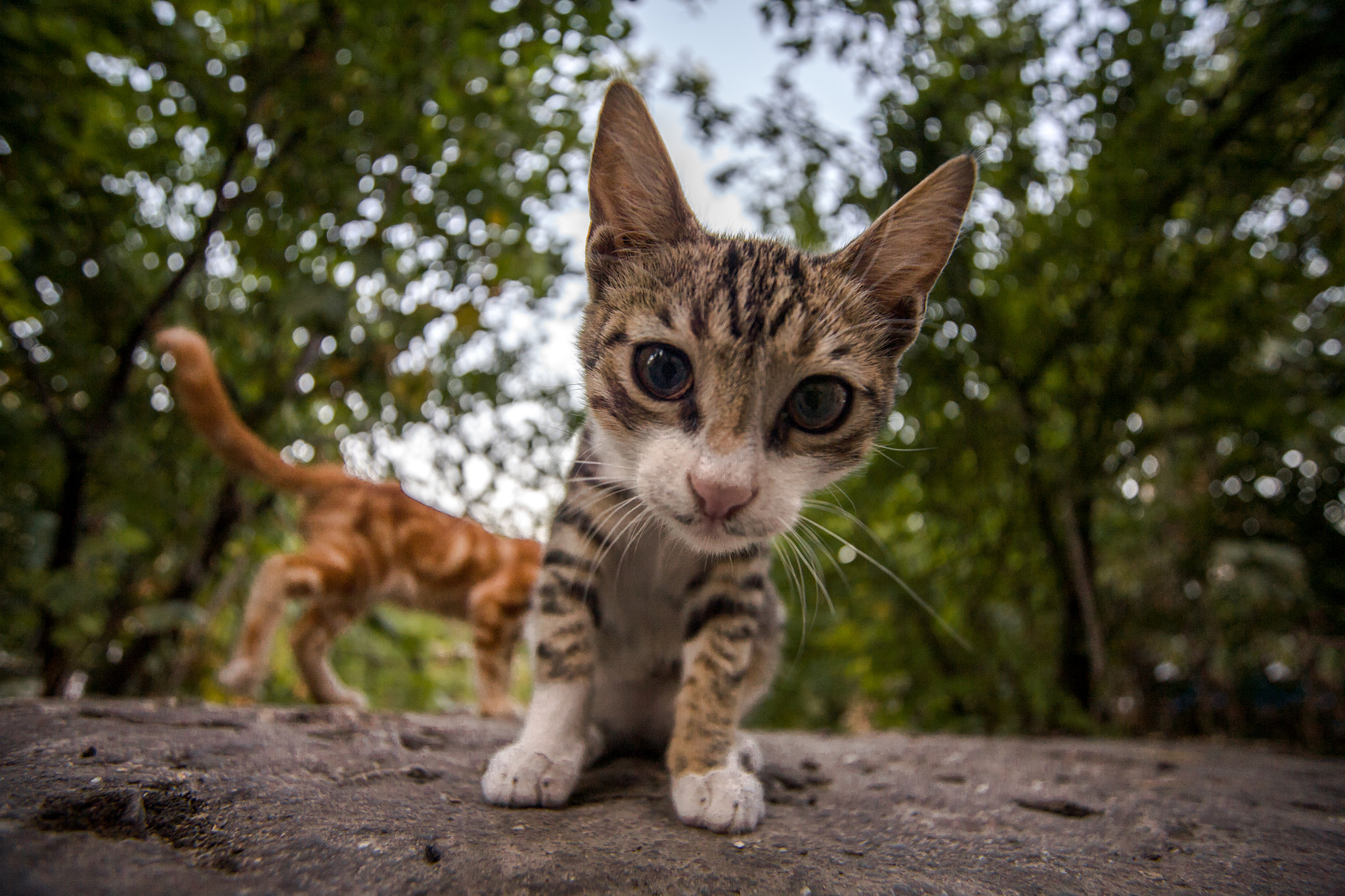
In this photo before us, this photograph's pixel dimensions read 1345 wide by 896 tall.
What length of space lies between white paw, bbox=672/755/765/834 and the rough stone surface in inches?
1.1

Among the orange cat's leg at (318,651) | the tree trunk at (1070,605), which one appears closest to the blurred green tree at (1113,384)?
the tree trunk at (1070,605)

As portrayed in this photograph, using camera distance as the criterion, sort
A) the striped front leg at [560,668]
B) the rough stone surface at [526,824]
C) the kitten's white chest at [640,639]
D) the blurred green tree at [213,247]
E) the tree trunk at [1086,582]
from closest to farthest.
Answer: the rough stone surface at [526,824] < the striped front leg at [560,668] < the kitten's white chest at [640,639] < the blurred green tree at [213,247] < the tree trunk at [1086,582]

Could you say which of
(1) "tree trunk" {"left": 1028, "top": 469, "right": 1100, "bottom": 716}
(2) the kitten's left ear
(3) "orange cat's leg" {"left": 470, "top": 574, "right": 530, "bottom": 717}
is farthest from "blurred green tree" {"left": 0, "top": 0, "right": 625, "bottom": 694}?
(1) "tree trunk" {"left": 1028, "top": 469, "right": 1100, "bottom": 716}

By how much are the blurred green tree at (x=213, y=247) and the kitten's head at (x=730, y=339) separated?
84 cm

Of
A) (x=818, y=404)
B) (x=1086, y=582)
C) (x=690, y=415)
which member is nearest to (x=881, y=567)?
(x=818, y=404)

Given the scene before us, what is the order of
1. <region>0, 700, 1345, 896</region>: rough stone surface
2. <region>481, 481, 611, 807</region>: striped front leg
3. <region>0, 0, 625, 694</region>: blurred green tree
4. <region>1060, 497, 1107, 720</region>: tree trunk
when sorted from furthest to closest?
<region>1060, 497, 1107, 720</region>: tree trunk → <region>0, 0, 625, 694</region>: blurred green tree → <region>481, 481, 611, 807</region>: striped front leg → <region>0, 700, 1345, 896</region>: rough stone surface

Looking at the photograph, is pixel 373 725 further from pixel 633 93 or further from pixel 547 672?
pixel 633 93

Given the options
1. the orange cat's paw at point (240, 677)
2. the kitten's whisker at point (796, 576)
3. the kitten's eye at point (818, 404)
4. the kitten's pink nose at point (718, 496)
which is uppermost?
the kitten's eye at point (818, 404)

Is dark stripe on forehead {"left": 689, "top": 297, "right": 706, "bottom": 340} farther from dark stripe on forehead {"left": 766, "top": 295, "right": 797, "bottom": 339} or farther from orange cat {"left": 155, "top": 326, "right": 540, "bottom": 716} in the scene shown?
orange cat {"left": 155, "top": 326, "right": 540, "bottom": 716}

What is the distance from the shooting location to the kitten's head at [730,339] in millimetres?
1115

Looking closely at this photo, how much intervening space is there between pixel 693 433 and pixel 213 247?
6.56ft

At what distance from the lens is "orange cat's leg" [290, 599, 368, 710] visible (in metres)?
2.52

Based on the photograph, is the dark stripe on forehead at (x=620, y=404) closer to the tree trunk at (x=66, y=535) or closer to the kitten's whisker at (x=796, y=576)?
the kitten's whisker at (x=796, y=576)

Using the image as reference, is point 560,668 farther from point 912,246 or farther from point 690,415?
point 912,246
